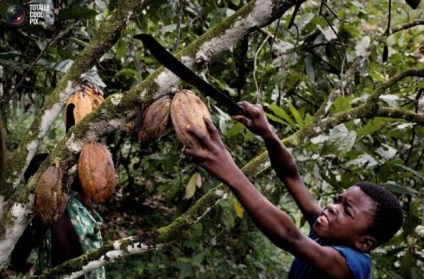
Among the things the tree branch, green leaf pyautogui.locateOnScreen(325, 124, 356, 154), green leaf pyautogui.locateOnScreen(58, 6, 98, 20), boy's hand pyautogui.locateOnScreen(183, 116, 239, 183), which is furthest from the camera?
green leaf pyautogui.locateOnScreen(325, 124, 356, 154)

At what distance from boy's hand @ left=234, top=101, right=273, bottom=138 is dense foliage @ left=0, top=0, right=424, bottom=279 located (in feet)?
1.37

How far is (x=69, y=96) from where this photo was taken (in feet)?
3.25

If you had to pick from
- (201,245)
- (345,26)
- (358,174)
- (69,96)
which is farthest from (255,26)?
(201,245)

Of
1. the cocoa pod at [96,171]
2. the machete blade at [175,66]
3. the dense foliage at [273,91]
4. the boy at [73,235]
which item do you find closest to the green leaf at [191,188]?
the dense foliage at [273,91]

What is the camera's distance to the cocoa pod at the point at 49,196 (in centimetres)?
83

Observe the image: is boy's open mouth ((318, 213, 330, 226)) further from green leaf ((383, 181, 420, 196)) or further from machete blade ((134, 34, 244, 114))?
machete blade ((134, 34, 244, 114))

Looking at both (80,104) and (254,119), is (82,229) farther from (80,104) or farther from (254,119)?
(254,119)

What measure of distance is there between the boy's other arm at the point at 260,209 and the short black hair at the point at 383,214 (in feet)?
0.91

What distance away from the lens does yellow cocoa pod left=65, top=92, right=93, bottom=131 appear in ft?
3.20

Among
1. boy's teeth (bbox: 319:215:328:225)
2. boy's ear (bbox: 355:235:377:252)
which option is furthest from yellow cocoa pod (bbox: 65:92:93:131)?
boy's ear (bbox: 355:235:377:252)

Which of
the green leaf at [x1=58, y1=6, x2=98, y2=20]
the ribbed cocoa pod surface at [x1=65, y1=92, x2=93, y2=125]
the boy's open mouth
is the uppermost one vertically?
the green leaf at [x1=58, y1=6, x2=98, y2=20]

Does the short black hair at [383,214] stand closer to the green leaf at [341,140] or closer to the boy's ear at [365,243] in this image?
the boy's ear at [365,243]

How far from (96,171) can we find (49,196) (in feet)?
0.34

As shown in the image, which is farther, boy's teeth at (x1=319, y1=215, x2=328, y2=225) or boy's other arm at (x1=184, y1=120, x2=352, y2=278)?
boy's teeth at (x1=319, y1=215, x2=328, y2=225)
